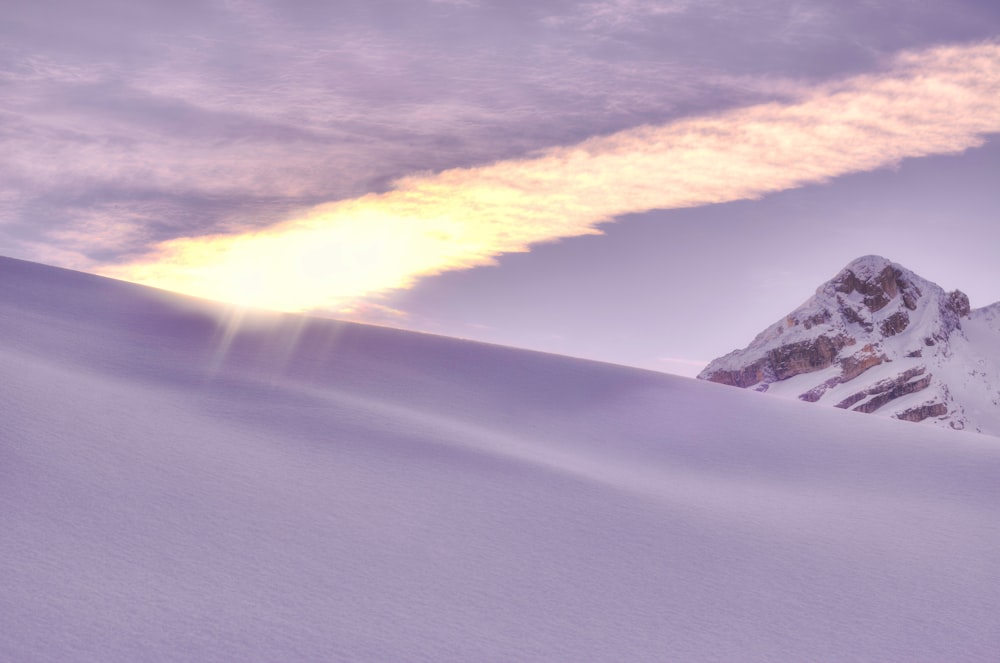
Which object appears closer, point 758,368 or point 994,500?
point 994,500

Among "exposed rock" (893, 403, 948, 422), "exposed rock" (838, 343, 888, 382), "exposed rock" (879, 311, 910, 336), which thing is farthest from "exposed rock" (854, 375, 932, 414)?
"exposed rock" (879, 311, 910, 336)

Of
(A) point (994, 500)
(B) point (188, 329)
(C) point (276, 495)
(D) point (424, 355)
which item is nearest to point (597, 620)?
(C) point (276, 495)

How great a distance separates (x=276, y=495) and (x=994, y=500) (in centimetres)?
655

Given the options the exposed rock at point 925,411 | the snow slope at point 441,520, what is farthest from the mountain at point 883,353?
the snow slope at point 441,520

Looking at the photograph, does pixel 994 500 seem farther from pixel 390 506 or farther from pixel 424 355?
pixel 424 355

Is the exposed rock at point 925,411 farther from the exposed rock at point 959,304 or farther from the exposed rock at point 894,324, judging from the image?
the exposed rock at point 959,304

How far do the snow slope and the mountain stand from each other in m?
129

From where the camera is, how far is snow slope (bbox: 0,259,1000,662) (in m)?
4.34

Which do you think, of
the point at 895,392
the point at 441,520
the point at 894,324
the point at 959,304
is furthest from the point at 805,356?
the point at 441,520

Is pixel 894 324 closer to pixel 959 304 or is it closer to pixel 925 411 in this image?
pixel 959 304

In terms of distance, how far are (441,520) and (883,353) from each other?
155979 millimetres

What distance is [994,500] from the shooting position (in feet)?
24.9

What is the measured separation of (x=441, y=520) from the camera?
596 centimetres

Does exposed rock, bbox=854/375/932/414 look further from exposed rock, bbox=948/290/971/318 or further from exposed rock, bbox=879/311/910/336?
exposed rock, bbox=948/290/971/318
